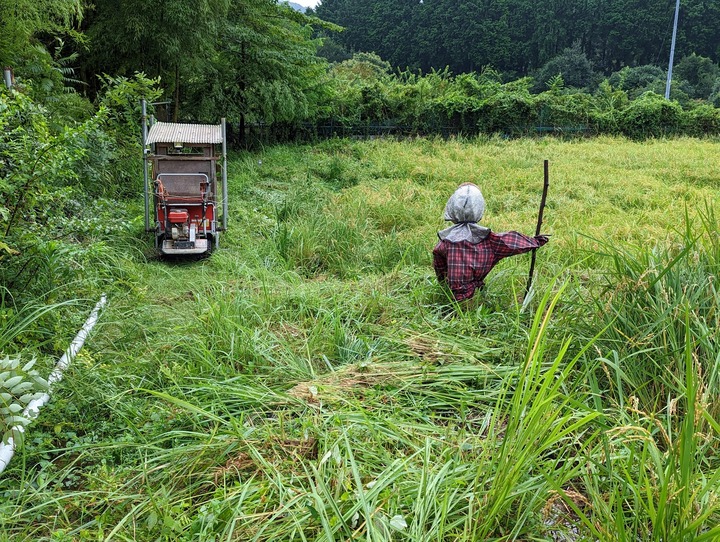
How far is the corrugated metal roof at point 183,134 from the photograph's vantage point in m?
5.81

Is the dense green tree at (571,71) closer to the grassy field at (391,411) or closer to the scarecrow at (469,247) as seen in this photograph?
the grassy field at (391,411)

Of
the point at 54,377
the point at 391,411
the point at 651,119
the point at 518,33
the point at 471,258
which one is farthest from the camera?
the point at 518,33

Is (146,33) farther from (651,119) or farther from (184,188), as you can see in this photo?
(651,119)

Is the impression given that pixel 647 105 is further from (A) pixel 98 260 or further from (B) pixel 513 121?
(A) pixel 98 260

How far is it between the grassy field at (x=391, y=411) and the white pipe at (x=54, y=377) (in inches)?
2.3

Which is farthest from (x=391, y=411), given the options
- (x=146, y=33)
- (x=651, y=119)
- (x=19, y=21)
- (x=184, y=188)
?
(x=651, y=119)

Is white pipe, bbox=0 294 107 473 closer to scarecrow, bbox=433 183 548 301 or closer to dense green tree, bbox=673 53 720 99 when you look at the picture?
scarecrow, bbox=433 183 548 301

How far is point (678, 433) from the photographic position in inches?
72.8

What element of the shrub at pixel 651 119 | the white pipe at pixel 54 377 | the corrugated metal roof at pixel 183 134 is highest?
the shrub at pixel 651 119

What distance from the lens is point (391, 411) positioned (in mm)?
2350

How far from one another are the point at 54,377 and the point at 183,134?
3.84 m

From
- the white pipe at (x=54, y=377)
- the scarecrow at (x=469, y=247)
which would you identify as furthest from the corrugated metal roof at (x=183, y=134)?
the scarecrow at (x=469, y=247)

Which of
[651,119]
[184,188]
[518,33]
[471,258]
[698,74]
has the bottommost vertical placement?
[471,258]

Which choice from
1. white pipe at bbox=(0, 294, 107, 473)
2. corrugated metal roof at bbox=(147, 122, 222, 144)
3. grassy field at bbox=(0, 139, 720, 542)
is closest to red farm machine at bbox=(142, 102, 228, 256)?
corrugated metal roof at bbox=(147, 122, 222, 144)
